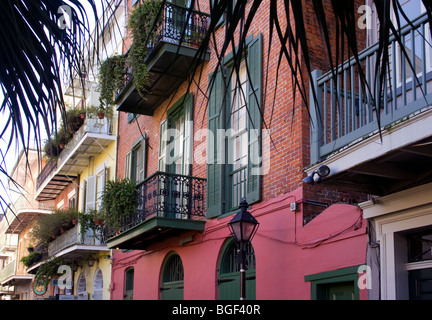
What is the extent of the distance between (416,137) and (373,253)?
2183mm

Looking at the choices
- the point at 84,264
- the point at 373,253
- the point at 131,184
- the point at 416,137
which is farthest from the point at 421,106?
the point at 84,264

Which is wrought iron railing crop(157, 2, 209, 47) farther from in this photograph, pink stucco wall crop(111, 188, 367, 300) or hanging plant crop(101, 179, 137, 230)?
pink stucco wall crop(111, 188, 367, 300)

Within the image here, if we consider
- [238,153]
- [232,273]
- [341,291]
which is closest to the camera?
[341,291]

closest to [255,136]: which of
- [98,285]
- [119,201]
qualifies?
[119,201]

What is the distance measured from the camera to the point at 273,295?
349 inches

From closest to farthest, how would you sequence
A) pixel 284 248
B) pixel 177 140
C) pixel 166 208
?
1. pixel 284 248
2. pixel 166 208
3. pixel 177 140

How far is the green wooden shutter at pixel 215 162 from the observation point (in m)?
10.8

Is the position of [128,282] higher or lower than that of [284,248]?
lower

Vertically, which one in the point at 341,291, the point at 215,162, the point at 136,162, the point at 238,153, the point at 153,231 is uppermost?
the point at 136,162

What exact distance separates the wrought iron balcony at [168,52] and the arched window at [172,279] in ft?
11.5

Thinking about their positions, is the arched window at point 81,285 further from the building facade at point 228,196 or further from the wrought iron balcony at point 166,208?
the wrought iron balcony at point 166,208

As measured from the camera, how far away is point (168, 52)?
469 inches

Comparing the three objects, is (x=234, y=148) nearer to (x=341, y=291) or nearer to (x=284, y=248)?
(x=284, y=248)

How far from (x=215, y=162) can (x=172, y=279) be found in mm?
3173
